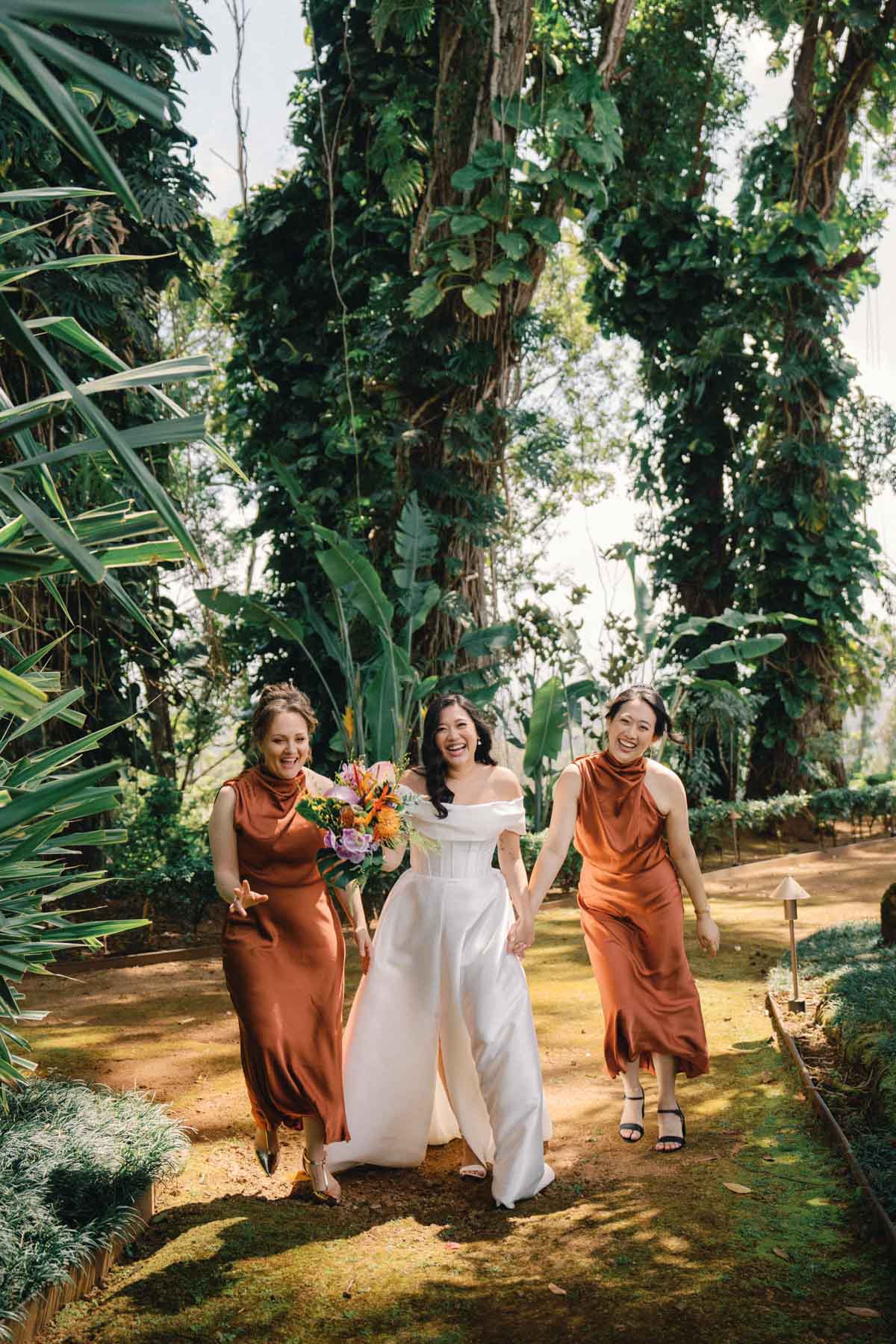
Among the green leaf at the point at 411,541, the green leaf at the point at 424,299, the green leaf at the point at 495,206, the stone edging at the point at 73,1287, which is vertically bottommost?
the stone edging at the point at 73,1287

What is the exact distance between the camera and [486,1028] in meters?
4.00

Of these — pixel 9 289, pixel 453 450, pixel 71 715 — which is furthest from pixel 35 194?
pixel 453 450

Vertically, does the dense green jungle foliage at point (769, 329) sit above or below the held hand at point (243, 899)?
above

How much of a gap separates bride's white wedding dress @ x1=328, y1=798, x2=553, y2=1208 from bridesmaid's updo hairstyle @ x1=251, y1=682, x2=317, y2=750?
57 centimetres

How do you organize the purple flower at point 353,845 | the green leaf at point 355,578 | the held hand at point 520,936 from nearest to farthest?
the purple flower at point 353,845
the held hand at point 520,936
the green leaf at point 355,578

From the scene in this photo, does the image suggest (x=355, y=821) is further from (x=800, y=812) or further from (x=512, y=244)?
(x=800, y=812)

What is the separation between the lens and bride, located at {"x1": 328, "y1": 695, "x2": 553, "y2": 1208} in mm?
4133

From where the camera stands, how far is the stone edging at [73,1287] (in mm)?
2871

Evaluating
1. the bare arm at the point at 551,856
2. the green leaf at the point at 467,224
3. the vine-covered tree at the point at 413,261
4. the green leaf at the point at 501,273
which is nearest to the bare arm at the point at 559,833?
the bare arm at the point at 551,856

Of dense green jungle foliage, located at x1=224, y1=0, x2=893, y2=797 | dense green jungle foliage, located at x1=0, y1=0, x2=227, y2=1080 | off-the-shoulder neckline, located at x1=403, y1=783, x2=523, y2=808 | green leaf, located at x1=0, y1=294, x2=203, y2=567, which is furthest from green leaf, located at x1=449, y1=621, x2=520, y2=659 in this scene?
green leaf, located at x1=0, y1=294, x2=203, y2=567

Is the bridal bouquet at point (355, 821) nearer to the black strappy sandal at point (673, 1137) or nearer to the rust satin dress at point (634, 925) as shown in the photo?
the rust satin dress at point (634, 925)

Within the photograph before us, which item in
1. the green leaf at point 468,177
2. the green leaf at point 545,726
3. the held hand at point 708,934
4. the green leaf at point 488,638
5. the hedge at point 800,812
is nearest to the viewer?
the held hand at point 708,934

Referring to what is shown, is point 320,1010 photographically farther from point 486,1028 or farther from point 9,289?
point 9,289

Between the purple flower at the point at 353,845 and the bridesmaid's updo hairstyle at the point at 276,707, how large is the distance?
468 mm
